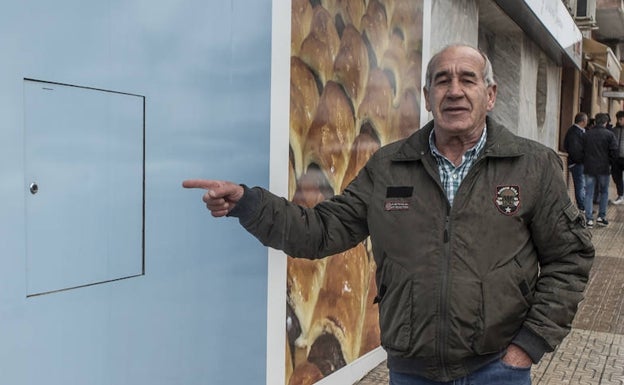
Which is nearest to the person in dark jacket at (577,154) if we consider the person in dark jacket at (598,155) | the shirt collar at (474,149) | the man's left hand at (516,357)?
the person in dark jacket at (598,155)

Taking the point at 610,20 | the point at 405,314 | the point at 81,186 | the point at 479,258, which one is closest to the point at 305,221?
the point at 405,314

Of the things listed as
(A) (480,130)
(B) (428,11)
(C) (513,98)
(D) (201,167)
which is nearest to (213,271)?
(D) (201,167)

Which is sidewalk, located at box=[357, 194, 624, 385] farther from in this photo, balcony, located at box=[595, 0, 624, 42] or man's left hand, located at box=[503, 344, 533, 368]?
balcony, located at box=[595, 0, 624, 42]

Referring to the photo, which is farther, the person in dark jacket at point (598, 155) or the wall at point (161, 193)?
the person in dark jacket at point (598, 155)

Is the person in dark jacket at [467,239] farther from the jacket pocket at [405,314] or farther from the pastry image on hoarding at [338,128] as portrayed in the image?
the pastry image on hoarding at [338,128]

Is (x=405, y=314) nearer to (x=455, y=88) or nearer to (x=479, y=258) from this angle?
(x=479, y=258)

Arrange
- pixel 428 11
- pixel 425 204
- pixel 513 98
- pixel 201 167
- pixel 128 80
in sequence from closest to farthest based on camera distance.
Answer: pixel 425 204, pixel 128 80, pixel 201 167, pixel 428 11, pixel 513 98

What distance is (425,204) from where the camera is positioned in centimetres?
224

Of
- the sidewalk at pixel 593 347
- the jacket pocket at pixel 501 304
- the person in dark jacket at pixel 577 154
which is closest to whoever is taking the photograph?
the jacket pocket at pixel 501 304

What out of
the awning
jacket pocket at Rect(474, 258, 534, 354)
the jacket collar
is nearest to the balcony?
the awning

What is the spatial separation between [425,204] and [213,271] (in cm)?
105

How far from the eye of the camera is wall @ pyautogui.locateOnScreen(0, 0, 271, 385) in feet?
6.68

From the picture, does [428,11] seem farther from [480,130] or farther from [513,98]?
[513,98]

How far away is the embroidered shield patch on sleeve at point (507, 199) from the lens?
2182 millimetres
